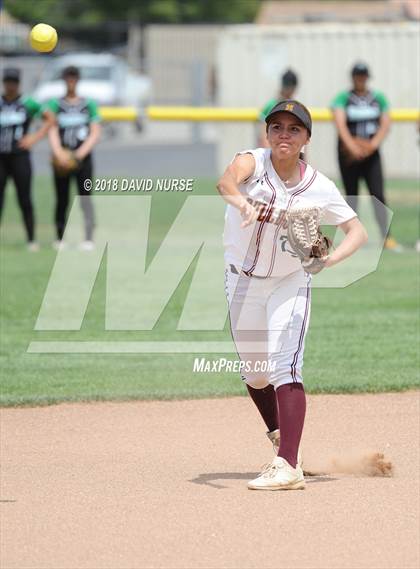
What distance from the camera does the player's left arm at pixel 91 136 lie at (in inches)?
617

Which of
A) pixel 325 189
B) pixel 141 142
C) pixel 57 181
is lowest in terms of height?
pixel 141 142

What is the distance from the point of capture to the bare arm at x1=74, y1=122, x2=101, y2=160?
15.7 metres

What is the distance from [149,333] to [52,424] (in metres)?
3.12

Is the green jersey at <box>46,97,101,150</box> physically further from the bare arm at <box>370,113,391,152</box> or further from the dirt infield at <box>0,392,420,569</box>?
the dirt infield at <box>0,392,420,569</box>

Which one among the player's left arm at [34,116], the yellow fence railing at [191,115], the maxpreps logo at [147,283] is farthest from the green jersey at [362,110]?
the player's left arm at [34,116]

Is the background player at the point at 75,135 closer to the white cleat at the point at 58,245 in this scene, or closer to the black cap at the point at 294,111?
the white cleat at the point at 58,245

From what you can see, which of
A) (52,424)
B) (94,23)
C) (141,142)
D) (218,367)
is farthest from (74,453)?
(94,23)

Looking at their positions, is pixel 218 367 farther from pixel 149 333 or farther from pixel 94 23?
pixel 94 23

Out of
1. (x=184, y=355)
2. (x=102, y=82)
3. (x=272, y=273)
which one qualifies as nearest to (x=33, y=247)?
(x=184, y=355)

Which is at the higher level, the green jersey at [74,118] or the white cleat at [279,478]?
the green jersey at [74,118]

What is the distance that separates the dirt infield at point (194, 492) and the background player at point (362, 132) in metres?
6.90

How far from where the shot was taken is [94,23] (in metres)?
56.2

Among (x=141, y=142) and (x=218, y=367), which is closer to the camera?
(x=218, y=367)

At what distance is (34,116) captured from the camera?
52.5ft
